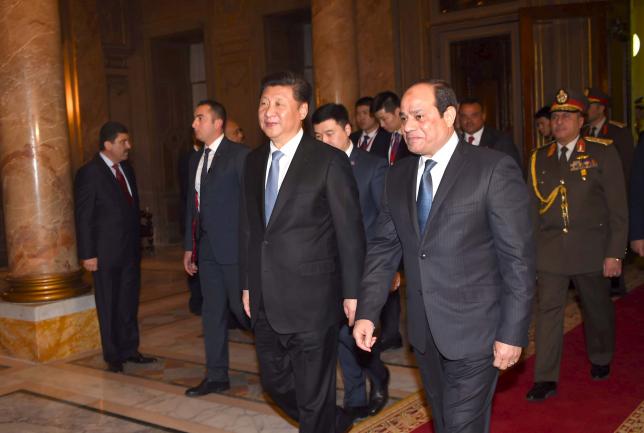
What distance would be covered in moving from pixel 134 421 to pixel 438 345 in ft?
7.43

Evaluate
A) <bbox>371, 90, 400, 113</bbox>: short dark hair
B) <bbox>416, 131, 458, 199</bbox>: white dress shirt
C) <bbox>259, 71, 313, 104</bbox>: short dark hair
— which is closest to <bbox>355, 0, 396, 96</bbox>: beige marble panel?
<bbox>371, 90, 400, 113</bbox>: short dark hair

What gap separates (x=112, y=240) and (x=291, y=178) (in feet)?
8.19

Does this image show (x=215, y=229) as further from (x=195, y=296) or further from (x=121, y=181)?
(x=195, y=296)

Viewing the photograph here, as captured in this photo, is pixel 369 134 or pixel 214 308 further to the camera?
A: pixel 369 134

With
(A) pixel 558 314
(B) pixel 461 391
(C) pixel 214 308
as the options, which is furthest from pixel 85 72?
(B) pixel 461 391

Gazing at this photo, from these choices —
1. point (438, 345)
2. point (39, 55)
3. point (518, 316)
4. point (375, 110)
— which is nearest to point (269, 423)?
point (438, 345)

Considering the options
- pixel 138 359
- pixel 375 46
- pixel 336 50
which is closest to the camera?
pixel 138 359

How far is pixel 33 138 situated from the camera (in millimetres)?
5551

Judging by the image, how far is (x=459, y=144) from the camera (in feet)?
8.46

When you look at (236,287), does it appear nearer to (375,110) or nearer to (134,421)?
(134,421)

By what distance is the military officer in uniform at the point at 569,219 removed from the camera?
13.4 feet

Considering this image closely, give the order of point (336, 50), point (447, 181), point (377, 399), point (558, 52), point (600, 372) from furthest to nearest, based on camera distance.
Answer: point (558, 52) → point (336, 50) → point (600, 372) → point (377, 399) → point (447, 181)

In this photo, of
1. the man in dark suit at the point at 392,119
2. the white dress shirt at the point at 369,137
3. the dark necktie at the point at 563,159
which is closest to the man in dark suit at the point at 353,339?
the dark necktie at the point at 563,159

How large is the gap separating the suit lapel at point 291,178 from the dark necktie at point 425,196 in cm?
68
